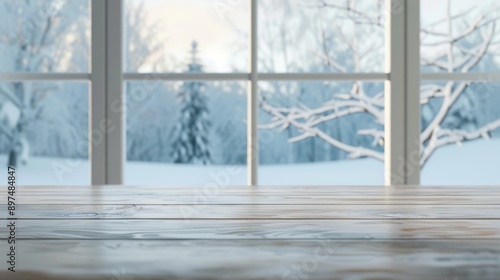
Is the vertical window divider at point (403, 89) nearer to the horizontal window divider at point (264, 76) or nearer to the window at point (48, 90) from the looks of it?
the horizontal window divider at point (264, 76)

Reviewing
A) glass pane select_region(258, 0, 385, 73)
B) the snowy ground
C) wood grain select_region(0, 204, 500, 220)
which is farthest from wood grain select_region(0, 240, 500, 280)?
glass pane select_region(258, 0, 385, 73)

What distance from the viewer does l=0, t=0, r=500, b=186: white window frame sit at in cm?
315

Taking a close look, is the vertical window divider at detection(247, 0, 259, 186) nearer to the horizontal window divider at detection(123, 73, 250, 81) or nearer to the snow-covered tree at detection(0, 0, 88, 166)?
the horizontal window divider at detection(123, 73, 250, 81)

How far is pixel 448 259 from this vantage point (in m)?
0.56

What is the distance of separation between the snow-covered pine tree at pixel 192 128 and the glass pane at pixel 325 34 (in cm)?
54

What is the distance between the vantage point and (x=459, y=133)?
437cm

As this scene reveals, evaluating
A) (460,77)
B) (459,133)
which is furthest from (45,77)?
(459,133)

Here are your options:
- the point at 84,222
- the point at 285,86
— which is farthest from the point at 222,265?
the point at 285,86

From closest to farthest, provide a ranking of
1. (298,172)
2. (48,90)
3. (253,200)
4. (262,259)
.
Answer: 1. (262,259)
2. (253,200)
3. (298,172)
4. (48,90)

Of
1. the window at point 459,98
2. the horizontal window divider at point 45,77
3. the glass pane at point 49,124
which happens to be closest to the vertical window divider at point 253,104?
the horizontal window divider at point 45,77

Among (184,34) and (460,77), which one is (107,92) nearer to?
(184,34)

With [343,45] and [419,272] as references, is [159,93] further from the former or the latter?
[419,272]

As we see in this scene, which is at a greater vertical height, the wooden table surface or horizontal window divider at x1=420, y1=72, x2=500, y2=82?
horizontal window divider at x1=420, y1=72, x2=500, y2=82

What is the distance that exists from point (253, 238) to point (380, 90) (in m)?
3.76
